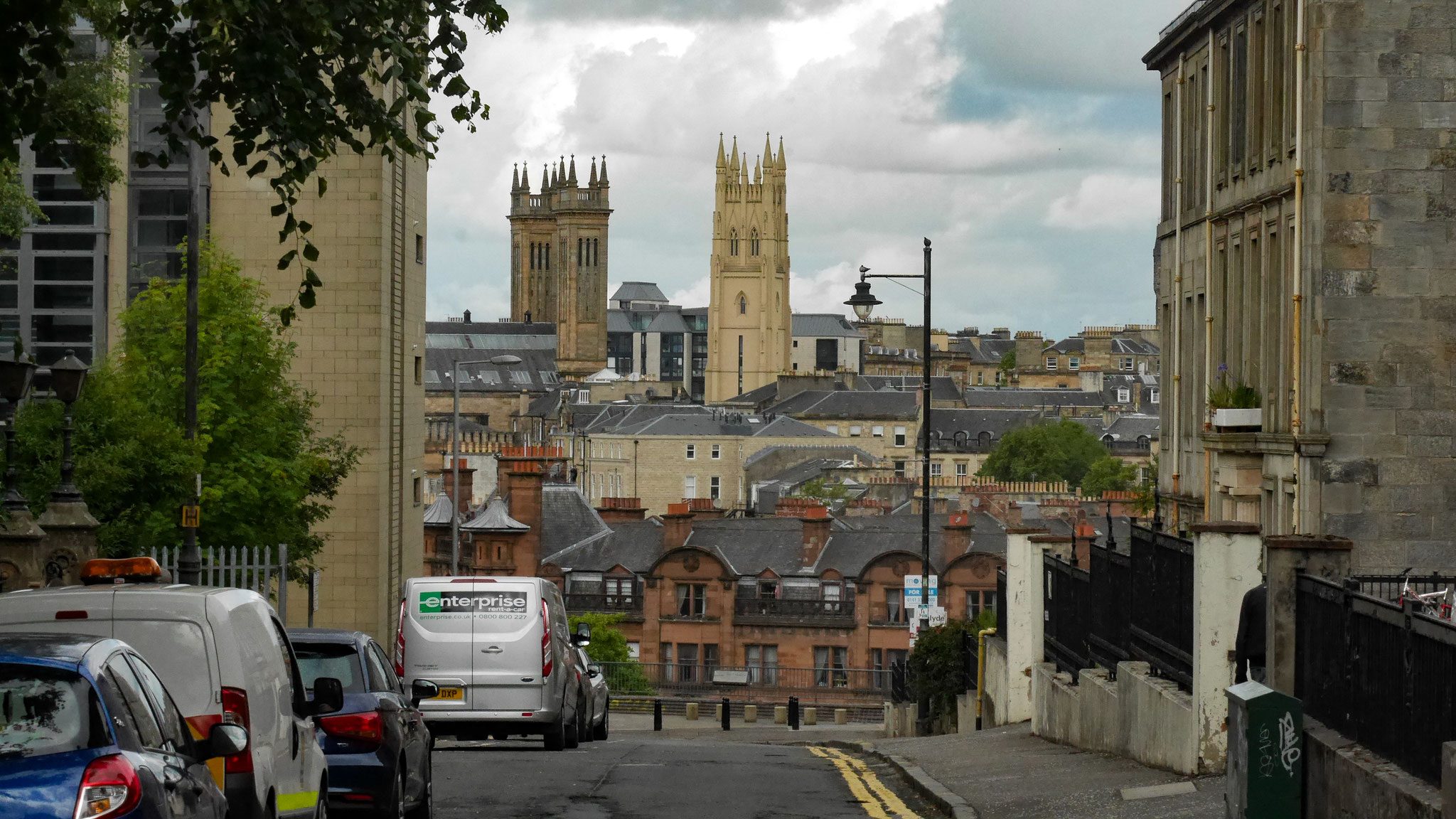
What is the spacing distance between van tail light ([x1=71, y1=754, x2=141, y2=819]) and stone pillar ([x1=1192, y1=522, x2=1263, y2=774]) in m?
9.63

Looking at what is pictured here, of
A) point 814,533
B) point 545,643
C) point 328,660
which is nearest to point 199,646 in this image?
point 328,660

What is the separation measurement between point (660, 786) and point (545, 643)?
4.03 m

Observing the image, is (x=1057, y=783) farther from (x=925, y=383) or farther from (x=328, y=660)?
(x=925, y=383)

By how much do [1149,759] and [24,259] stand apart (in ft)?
89.6

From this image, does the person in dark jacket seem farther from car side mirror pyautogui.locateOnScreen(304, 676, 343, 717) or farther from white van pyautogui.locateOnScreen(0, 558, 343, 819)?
white van pyautogui.locateOnScreen(0, 558, 343, 819)

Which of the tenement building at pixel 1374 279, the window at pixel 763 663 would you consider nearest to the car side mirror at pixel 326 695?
the tenement building at pixel 1374 279

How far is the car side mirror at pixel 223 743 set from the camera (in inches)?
310

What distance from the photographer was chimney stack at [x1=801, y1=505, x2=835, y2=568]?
80.3 m

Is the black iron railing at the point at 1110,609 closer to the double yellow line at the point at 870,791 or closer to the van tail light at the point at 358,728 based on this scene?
the double yellow line at the point at 870,791

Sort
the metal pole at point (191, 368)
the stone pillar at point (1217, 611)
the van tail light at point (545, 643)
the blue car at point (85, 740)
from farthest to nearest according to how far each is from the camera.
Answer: the metal pole at point (191, 368), the van tail light at point (545, 643), the stone pillar at point (1217, 611), the blue car at point (85, 740)

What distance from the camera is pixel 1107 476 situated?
139m

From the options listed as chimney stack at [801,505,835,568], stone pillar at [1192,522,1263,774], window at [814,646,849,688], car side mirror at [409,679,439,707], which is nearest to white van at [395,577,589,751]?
car side mirror at [409,679,439,707]

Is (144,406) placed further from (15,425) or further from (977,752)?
(977,752)

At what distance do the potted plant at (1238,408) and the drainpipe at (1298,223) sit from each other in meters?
1.70
